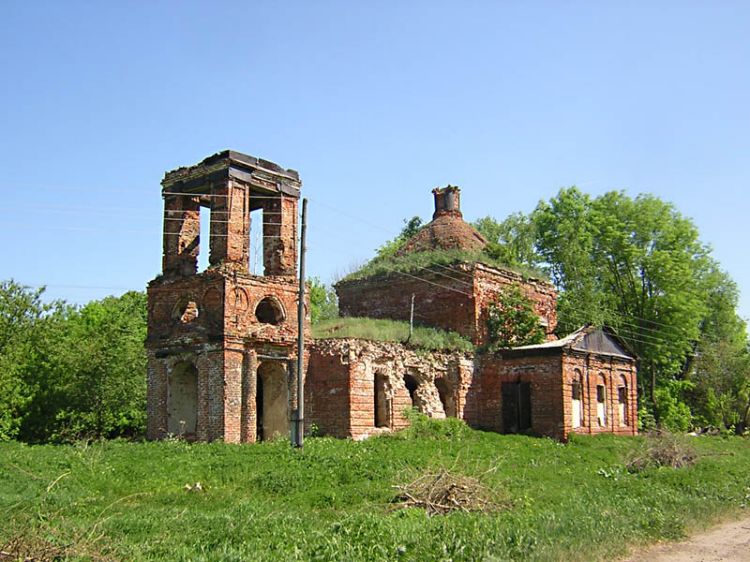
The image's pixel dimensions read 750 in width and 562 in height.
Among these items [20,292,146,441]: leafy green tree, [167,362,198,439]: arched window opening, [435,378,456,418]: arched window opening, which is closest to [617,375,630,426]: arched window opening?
[435,378,456,418]: arched window opening

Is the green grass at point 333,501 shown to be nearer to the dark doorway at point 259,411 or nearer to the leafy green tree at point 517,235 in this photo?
the dark doorway at point 259,411

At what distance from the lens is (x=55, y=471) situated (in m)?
15.2

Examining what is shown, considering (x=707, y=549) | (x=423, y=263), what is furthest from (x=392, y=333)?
(x=707, y=549)

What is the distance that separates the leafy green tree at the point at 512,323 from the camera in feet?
88.7

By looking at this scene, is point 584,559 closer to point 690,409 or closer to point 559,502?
point 559,502

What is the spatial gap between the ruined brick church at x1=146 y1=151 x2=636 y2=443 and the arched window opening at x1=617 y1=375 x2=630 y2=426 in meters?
1.21

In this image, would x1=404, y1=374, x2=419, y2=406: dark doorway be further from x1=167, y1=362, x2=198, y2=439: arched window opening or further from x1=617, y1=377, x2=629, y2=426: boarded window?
x1=617, y1=377, x2=629, y2=426: boarded window

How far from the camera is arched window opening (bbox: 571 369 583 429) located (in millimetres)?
26031

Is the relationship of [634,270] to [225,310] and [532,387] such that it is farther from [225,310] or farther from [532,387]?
[225,310]

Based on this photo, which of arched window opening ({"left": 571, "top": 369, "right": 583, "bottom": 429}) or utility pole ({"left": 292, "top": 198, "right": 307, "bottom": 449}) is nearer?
utility pole ({"left": 292, "top": 198, "right": 307, "bottom": 449})

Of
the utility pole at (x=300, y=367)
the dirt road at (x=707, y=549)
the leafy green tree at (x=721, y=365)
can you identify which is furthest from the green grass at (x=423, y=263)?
the leafy green tree at (x=721, y=365)

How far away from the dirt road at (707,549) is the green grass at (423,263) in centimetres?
1539

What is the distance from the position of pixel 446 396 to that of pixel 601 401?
6251mm

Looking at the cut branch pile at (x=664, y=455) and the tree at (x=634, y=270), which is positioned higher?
the tree at (x=634, y=270)
